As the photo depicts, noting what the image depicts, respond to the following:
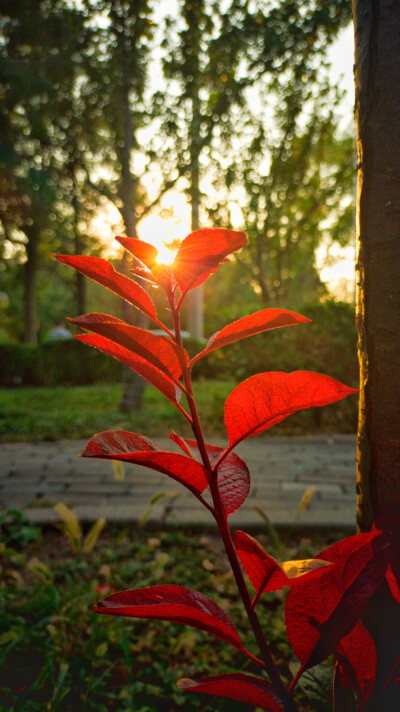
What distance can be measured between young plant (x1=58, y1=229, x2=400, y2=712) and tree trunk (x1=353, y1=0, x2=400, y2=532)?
188mm

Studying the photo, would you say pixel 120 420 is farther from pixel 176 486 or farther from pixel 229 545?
pixel 229 545

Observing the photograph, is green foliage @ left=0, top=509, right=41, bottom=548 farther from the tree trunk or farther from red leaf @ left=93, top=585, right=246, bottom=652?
the tree trunk

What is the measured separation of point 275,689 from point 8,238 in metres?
23.2

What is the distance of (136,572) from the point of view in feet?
8.32

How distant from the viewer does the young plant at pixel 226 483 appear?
0.67 meters

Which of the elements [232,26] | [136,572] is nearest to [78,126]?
[232,26]

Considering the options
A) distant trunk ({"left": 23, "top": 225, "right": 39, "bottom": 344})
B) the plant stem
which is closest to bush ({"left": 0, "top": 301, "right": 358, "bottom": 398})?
the plant stem

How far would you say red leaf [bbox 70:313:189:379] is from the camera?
631 millimetres

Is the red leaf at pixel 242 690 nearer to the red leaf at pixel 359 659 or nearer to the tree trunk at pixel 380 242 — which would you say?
the red leaf at pixel 359 659

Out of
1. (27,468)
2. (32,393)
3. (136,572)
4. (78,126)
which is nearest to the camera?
(136,572)

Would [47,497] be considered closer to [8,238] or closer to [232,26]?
[232,26]

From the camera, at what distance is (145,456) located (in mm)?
640

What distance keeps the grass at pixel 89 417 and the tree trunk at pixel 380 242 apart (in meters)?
5.53

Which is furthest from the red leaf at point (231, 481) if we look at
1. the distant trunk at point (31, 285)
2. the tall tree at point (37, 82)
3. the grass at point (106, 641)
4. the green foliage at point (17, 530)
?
the distant trunk at point (31, 285)
